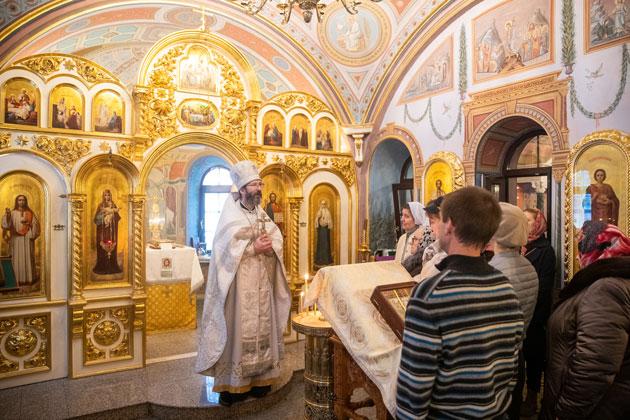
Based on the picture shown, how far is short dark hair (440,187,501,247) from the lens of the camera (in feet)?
5.16

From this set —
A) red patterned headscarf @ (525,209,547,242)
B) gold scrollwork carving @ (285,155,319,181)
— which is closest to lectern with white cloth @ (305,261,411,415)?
red patterned headscarf @ (525,209,547,242)

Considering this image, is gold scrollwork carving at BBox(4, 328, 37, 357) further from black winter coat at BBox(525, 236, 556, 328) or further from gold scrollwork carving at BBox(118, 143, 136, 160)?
black winter coat at BBox(525, 236, 556, 328)

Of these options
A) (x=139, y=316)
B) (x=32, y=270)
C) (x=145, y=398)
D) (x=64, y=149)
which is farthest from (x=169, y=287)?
(x=64, y=149)

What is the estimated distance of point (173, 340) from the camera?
21.7 ft

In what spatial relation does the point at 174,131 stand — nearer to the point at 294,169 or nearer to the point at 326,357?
the point at 294,169

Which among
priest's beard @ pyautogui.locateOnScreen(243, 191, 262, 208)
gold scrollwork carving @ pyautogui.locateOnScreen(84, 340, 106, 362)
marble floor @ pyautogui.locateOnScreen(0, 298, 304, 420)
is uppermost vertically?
priest's beard @ pyautogui.locateOnScreen(243, 191, 262, 208)

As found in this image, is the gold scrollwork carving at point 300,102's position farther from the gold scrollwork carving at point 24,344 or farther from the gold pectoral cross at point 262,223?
the gold scrollwork carving at point 24,344

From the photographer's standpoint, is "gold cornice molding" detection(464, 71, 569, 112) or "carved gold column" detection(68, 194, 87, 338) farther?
"carved gold column" detection(68, 194, 87, 338)

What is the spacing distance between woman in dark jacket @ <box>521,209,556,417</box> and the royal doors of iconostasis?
16.4ft

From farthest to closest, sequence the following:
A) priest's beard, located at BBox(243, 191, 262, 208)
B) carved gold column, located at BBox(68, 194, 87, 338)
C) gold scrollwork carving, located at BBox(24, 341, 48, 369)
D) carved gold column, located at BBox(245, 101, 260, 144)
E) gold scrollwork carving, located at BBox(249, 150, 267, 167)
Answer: gold scrollwork carving, located at BBox(249, 150, 267, 167)
carved gold column, located at BBox(245, 101, 260, 144)
carved gold column, located at BBox(68, 194, 87, 338)
gold scrollwork carving, located at BBox(24, 341, 48, 369)
priest's beard, located at BBox(243, 191, 262, 208)

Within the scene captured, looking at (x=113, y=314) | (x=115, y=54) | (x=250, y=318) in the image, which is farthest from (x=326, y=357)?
(x=115, y=54)

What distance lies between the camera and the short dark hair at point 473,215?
157 cm

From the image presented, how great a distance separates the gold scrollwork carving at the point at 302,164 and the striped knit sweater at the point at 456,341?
5.18m

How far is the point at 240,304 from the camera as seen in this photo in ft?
14.0
